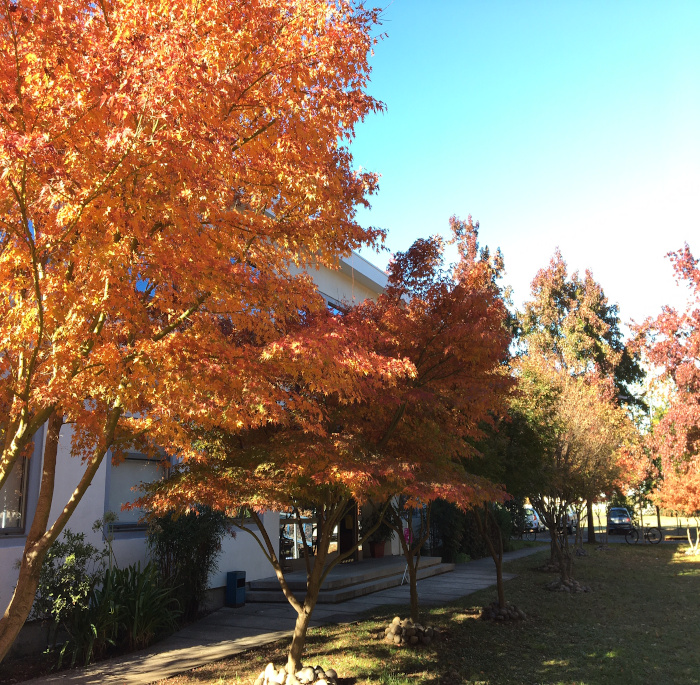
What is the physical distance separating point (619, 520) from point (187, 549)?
114 ft

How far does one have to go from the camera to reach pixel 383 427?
25.8 feet

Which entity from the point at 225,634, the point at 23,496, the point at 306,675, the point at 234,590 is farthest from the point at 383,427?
the point at 234,590

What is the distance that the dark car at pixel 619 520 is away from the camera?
3747 centimetres

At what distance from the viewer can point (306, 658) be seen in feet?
28.7

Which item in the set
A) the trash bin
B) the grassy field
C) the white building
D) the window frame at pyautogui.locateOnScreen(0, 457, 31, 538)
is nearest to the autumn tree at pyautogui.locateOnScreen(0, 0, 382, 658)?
the white building

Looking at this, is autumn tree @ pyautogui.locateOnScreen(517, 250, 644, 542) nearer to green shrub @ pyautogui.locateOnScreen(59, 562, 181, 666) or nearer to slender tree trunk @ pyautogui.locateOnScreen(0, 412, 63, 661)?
green shrub @ pyautogui.locateOnScreen(59, 562, 181, 666)

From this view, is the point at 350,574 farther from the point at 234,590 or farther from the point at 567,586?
the point at 567,586

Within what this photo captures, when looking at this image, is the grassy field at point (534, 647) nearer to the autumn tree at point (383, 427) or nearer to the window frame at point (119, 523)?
the autumn tree at point (383, 427)

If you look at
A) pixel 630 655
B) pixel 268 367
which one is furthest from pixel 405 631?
pixel 268 367

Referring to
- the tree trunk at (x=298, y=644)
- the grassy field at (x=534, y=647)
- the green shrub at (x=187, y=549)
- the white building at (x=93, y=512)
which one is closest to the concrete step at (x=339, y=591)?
the white building at (x=93, y=512)

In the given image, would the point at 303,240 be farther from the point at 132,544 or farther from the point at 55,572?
the point at 132,544

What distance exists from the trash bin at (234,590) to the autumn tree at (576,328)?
1115 inches

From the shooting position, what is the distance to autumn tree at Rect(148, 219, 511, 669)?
6520 millimetres

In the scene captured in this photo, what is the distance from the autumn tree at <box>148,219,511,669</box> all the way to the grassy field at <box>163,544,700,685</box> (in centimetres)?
173
